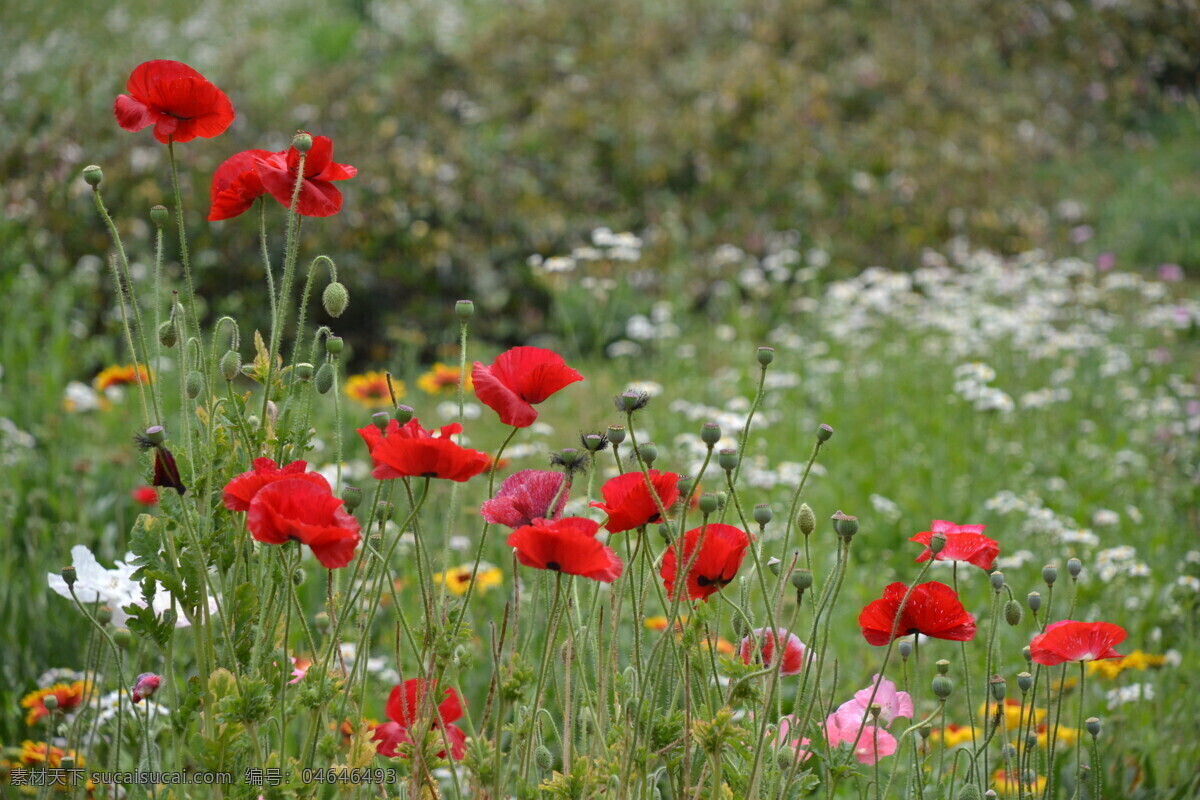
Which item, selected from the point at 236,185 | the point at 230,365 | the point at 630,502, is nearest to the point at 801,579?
the point at 630,502

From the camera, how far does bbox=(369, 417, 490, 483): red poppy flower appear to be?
92cm

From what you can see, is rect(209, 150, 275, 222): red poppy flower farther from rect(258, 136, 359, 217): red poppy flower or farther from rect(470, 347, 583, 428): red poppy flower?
rect(470, 347, 583, 428): red poppy flower

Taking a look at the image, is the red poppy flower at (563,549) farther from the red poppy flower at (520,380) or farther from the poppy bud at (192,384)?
the poppy bud at (192,384)

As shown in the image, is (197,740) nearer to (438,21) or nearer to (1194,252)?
(1194,252)

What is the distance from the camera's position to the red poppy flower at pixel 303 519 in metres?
0.88

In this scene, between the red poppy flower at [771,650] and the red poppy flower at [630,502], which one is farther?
the red poppy flower at [771,650]

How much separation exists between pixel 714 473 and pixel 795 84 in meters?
5.17

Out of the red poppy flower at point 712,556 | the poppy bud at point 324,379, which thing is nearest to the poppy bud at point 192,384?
the poppy bud at point 324,379

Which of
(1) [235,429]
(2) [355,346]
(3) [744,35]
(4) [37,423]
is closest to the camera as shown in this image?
(1) [235,429]

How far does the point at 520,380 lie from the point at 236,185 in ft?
1.19

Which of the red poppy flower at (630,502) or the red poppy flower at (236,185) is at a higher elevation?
the red poppy flower at (236,185)

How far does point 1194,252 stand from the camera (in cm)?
597

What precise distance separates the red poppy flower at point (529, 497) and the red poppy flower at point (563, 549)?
130 millimetres

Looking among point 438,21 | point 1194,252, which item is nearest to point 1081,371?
point 1194,252
